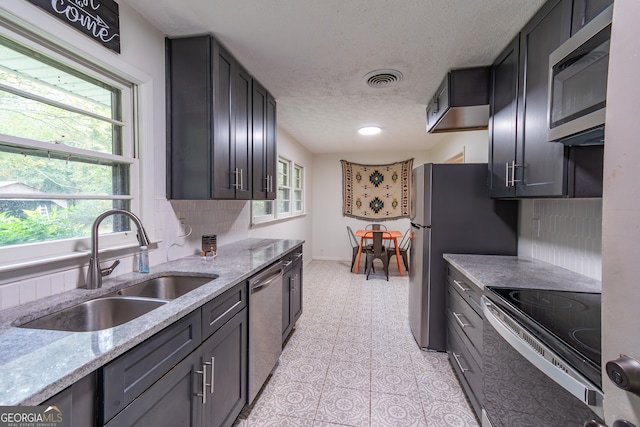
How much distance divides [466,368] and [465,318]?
312 mm

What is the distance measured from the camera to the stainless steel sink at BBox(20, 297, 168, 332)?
1.07 metres

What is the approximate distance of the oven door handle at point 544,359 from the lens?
72 cm

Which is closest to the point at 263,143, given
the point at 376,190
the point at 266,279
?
the point at 266,279

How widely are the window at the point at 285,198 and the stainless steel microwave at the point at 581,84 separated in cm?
289

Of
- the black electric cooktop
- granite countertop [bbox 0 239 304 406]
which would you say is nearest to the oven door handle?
the black electric cooktop

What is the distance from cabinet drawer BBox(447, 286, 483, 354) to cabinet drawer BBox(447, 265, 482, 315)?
0.04m

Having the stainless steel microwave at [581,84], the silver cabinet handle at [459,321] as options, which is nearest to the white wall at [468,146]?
the silver cabinet handle at [459,321]

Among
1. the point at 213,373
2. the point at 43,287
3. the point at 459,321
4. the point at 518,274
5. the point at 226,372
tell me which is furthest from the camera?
the point at 459,321

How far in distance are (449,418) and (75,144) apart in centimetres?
253

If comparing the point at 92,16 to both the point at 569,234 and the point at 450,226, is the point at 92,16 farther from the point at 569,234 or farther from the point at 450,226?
the point at 569,234

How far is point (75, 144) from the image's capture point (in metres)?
1.32

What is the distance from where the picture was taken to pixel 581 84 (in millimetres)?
921

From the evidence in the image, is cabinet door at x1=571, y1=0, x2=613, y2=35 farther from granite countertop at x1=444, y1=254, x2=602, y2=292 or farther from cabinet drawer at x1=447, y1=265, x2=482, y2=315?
cabinet drawer at x1=447, y1=265, x2=482, y2=315

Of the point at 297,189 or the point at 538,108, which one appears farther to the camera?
the point at 297,189
